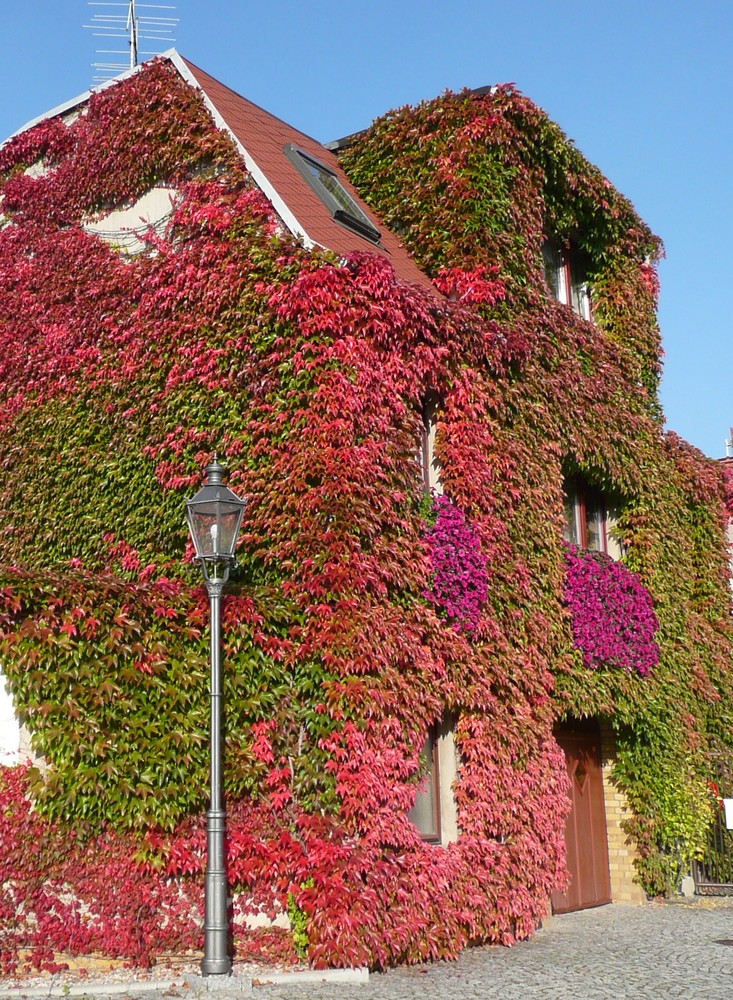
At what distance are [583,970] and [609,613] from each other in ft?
17.1

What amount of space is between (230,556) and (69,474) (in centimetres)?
387

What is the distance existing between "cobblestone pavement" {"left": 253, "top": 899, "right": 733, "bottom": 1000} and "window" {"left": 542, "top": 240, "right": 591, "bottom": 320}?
8.02 meters

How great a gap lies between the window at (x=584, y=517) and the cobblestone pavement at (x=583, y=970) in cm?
484

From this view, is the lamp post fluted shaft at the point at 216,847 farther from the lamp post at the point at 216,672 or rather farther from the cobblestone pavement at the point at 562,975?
→ the cobblestone pavement at the point at 562,975

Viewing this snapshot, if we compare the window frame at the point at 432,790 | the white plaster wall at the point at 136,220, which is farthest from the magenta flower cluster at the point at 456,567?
the white plaster wall at the point at 136,220

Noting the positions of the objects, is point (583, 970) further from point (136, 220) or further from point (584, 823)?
point (136, 220)

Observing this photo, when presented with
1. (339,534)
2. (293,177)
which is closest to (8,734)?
(339,534)

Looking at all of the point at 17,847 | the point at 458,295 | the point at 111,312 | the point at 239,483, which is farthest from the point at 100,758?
the point at 458,295

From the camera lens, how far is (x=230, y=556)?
32.4ft

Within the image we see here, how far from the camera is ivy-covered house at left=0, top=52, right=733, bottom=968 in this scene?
32.9 ft

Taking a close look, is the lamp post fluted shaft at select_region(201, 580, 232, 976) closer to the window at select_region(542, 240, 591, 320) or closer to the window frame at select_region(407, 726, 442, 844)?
the window frame at select_region(407, 726, 442, 844)

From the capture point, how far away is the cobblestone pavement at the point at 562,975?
362 inches

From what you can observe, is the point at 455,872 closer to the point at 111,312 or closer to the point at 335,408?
the point at 335,408

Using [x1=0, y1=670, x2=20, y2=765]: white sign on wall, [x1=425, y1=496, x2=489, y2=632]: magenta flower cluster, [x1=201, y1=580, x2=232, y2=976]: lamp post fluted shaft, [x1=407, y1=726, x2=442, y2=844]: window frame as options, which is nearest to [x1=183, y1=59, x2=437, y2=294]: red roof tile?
[x1=425, y1=496, x2=489, y2=632]: magenta flower cluster
